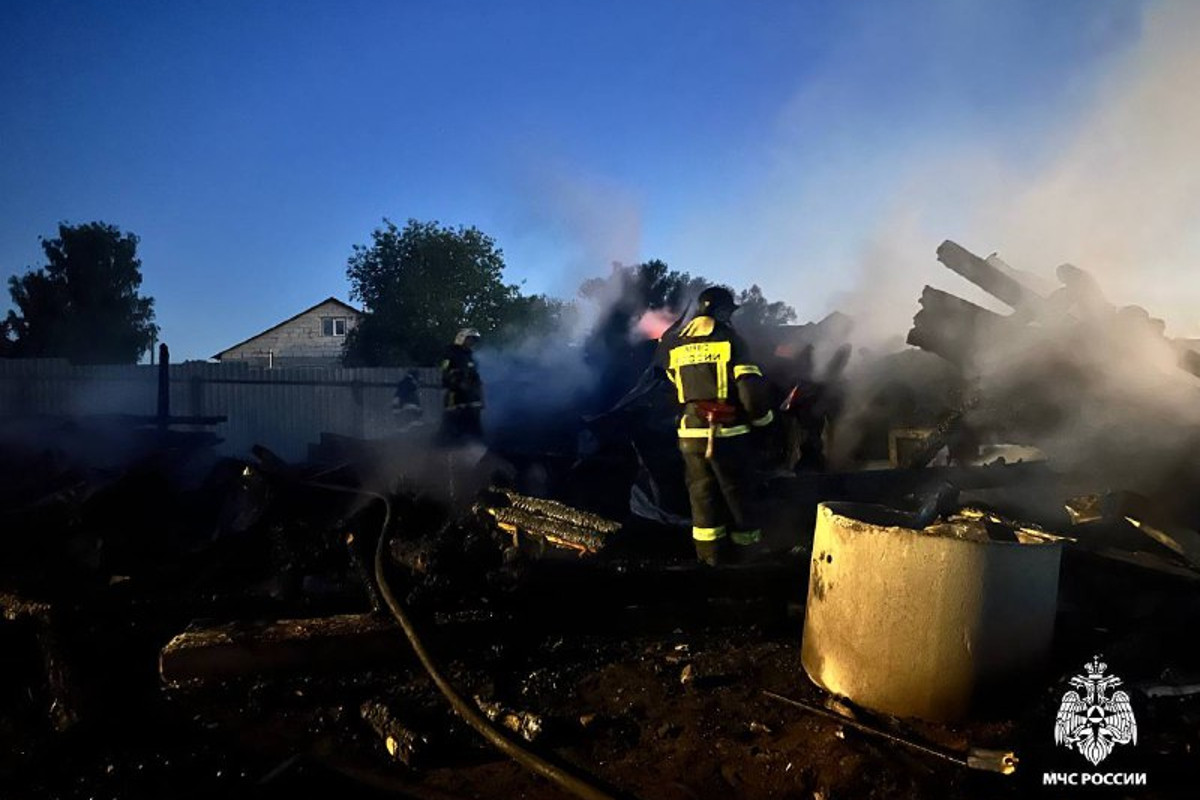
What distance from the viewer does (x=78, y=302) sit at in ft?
92.9

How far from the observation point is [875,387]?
734 centimetres

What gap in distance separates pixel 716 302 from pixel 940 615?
109 inches

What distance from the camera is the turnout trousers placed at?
448 centimetres

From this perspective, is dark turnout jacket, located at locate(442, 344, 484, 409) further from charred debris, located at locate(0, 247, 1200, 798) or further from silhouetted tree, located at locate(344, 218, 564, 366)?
silhouetted tree, located at locate(344, 218, 564, 366)

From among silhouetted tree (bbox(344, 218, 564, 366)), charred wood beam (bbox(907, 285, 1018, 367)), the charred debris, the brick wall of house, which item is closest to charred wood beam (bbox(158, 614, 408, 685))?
the charred debris

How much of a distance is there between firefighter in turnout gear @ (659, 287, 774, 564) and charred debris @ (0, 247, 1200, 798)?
0.44 meters

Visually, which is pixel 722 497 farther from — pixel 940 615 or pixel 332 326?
pixel 332 326

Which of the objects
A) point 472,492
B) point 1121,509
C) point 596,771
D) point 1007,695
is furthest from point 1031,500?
point 472,492

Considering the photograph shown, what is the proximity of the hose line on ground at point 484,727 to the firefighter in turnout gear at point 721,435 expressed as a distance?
2.03m

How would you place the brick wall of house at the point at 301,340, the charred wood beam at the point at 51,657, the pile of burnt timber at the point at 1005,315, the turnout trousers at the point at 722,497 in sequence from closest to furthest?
the charred wood beam at the point at 51,657
the turnout trousers at the point at 722,497
the pile of burnt timber at the point at 1005,315
the brick wall of house at the point at 301,340

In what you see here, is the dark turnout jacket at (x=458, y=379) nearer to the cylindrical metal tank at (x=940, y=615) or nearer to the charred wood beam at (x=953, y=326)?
the charred wood beam at (x=953, y=326)

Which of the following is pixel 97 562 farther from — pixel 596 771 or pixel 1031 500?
pixel 1031 500

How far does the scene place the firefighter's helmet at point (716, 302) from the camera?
4.76 metres

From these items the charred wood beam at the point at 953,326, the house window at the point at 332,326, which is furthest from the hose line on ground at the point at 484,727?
the house window at the point at 332,326
